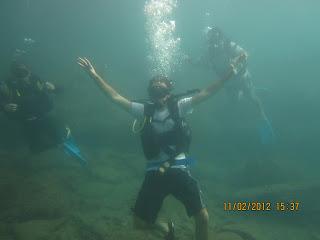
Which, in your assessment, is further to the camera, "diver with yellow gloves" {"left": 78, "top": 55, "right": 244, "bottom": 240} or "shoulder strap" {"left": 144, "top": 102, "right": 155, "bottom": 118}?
"shoulder strap" {"left": 144, "top": 102, "right": 155, "bottom": 118}

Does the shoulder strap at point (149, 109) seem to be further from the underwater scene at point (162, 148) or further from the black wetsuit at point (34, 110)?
the black wetsuit at point (34, 110)

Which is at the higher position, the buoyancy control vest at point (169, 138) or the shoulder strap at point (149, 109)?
the shoulder strap at point (149, 109)

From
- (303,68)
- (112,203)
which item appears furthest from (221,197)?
(303,68)

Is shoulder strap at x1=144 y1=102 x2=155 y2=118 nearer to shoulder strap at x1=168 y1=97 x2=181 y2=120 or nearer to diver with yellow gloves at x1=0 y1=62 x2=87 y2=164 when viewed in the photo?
shoulder strap at x1=168 y1=97 x2=181 y2=120

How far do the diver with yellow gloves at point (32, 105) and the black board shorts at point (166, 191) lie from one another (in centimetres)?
402

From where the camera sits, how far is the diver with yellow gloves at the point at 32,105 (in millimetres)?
7344

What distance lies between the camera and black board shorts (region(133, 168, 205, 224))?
4.52m

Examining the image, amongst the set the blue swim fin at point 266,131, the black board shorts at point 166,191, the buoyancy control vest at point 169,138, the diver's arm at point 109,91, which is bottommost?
the black board shorts at point 166,191

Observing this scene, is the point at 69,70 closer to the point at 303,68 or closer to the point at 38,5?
the point at 303,68
